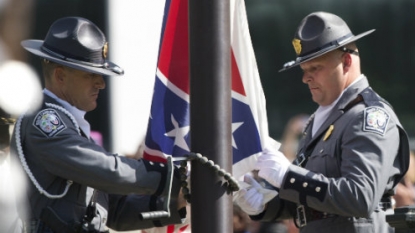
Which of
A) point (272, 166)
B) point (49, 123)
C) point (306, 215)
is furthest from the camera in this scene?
point (306, 215)

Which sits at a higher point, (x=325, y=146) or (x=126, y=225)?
(x=325, y=146)

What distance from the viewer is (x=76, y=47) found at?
4945 millimetres

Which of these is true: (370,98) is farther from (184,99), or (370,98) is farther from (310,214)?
(184,99)

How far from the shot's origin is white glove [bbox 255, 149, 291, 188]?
5016 millimetres

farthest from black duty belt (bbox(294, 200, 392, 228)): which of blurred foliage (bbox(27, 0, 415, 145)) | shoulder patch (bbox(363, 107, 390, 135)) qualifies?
blurred foliage (bbox(27, 0, 415, 145))

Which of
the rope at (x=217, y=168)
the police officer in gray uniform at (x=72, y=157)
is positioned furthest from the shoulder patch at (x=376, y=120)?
the rope at (x=217, y=168)

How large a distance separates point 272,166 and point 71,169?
0.90 metres

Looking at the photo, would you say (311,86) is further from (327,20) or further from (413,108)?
(413,108)

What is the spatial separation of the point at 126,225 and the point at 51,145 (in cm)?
68

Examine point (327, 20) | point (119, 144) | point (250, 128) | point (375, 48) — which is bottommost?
point (119, 144)

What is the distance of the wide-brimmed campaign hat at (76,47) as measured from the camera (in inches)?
194

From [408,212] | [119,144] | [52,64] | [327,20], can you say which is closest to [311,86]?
[327,20]

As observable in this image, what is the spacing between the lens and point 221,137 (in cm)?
420

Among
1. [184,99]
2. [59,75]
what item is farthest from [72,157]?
[184,99]
